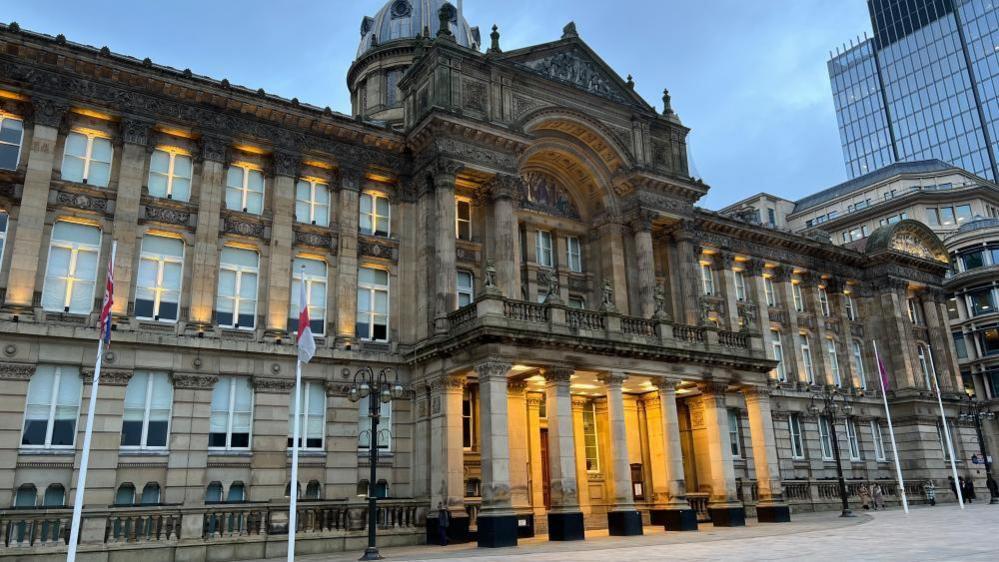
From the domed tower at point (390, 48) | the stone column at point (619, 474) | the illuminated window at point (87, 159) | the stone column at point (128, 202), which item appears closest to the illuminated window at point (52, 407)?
the stone column at point (128, 202)

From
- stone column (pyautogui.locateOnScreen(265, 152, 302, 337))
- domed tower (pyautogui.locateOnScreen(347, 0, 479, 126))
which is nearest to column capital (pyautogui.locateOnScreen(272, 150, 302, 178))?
stone column (pyautogui.locateOnScreen(265, 152, 302, 337))

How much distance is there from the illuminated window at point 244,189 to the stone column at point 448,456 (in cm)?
1017

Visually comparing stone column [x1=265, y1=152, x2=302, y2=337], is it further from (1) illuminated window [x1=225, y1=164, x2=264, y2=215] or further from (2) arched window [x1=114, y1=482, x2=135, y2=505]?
(2) arched window [x1=114, y1=482, x2=135, y2=505]

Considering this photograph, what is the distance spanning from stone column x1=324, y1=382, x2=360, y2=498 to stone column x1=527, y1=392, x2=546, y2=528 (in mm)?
5369

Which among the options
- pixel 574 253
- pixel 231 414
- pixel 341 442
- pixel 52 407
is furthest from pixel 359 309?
pixel 574 253

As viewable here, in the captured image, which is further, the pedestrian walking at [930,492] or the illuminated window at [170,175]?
the pedestrian walking at [930,492]

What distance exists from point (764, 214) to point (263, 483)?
71123 mm

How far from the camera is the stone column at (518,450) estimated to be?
85.2 ft

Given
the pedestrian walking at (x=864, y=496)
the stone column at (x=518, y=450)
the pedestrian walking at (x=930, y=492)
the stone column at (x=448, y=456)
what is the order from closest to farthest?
the stone column at (x=518, y=450) < the stone column at (x=448, y=456) < the pedestrian walking at (x=864, y=496) < the pedestrian walking at (x=930, y=492)

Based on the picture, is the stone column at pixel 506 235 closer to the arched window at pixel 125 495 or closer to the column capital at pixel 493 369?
the column capital at pixel 493 369

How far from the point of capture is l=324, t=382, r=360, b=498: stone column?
27.8m

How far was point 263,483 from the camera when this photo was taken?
86.3ft

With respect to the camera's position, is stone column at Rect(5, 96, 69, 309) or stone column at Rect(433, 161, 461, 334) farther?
stone column at Rect(433, 161, 461, 334)

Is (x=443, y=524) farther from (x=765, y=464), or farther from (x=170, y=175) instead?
(x=170, y=175)
